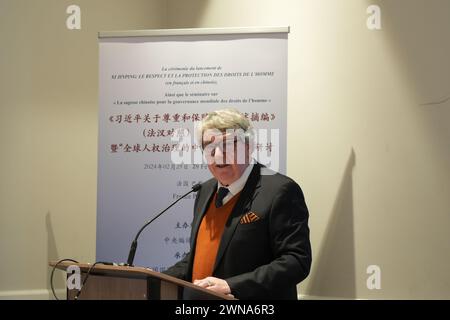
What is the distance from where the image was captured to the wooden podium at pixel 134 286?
2.21 metres

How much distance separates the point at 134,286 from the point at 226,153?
750 mm

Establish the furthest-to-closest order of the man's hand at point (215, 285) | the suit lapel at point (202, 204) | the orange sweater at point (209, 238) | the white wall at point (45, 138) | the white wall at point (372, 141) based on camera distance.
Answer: the white wall at point (45, 138) < the white wall at point (372, 141) < the suit lapel at point (202, 204) < the orange sweater at point (209, 238) < the man's hand at point (215, 285)

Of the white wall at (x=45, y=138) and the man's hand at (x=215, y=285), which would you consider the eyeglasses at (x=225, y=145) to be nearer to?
the man's hand at (x=215, y=285)

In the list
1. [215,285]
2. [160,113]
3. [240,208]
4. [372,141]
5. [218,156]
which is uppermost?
[160,113]

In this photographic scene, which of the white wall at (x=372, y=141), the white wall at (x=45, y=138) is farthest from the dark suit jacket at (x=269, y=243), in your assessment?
the white wall at (x=45, y=138)

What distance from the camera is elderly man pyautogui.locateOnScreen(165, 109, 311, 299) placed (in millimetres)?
2594

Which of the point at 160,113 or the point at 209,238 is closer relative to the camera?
the point at 209,238

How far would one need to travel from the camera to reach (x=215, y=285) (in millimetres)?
→ 2486

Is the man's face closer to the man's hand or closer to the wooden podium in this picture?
the man's hand

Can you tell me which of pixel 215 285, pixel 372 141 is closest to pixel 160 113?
pixel 372 141

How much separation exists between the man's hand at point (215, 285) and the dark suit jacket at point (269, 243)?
7 cm

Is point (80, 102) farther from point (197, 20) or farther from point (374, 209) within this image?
point (374, 209)

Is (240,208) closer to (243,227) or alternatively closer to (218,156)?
(243,227)

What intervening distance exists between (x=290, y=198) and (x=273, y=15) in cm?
192
